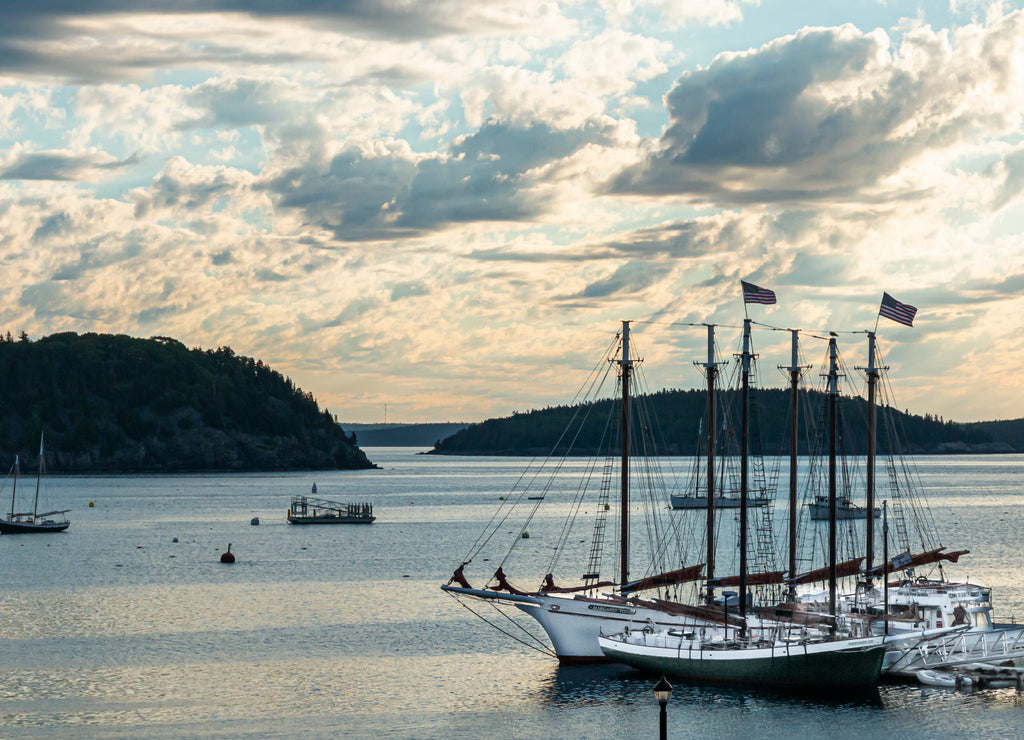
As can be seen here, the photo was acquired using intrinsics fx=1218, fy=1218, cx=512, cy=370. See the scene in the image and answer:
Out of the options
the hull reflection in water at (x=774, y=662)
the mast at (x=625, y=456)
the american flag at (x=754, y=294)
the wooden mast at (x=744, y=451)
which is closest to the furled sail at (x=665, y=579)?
the mast at (x=625, y=456)

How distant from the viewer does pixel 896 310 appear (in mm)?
73125

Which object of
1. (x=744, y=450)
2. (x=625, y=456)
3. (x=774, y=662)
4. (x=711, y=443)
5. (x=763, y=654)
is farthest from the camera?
(x=711, y=443)

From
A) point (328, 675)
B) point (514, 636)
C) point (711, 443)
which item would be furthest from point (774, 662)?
point (328, 675)

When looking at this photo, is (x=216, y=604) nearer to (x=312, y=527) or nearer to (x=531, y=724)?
(x=531, y=724)

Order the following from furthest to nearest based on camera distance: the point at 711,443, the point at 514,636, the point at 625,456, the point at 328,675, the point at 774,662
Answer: the point at 514,636 < the point at 711,443 < the point at 625,456 < the point at 328,675 < the point at 774,662

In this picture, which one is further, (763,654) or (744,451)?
(744,451)

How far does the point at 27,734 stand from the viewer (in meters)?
50.7

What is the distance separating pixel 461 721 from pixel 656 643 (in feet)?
38.5

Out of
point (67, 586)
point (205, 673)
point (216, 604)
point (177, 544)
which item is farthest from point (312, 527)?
point (205, 673)

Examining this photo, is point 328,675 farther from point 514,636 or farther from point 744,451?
point 744,451

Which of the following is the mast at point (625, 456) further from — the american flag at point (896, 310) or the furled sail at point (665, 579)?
the american flag at point (896, 310)

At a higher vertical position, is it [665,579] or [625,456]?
[625,456]

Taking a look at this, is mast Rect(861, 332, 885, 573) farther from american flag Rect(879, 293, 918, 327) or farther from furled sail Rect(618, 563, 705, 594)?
furled sail Rect(618, 563, 705, 594)

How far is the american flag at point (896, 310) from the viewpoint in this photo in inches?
2874
